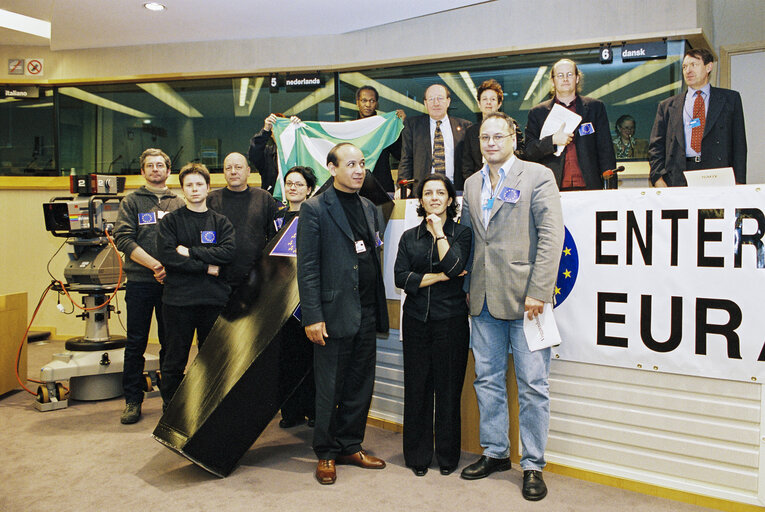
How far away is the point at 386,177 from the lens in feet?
14.4

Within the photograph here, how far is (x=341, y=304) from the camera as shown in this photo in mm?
2811

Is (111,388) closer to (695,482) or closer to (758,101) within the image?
(695,482)

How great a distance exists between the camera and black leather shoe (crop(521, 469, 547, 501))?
253 cm

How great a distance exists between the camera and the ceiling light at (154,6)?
5.21m

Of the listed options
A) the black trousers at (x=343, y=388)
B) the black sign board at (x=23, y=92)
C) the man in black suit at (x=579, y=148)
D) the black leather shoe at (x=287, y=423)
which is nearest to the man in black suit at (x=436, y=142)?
the man in black suit at (x=579, y=148)

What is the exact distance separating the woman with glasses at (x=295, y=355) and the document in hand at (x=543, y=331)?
46.2 inches

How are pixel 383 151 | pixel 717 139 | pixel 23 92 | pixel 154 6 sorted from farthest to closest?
pixel 23 92
pixel 154 6
pixel 383 151
pixel 717 139

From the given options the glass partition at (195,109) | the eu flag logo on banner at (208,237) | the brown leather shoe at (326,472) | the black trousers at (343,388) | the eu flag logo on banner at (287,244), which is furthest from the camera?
the glass partition at (195,109)

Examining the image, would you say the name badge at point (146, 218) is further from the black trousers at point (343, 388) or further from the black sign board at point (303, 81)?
the black sign board at point (303, 81)

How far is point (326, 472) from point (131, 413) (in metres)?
Result: 1.65

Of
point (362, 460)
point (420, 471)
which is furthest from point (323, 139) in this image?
point (420, 471)

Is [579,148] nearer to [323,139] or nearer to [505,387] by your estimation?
→ [505,387]

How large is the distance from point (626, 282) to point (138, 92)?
613 centimetres

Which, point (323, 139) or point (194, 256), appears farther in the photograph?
point (323, 139)
